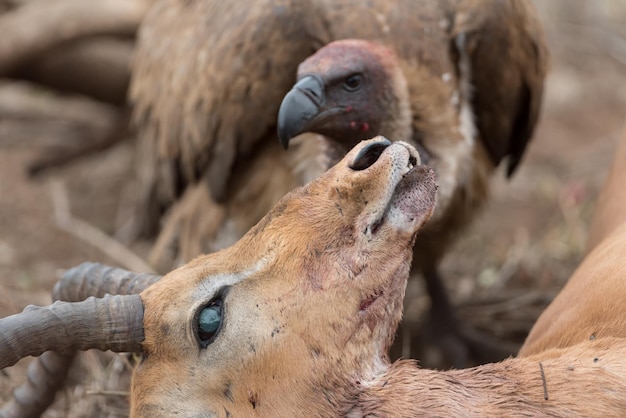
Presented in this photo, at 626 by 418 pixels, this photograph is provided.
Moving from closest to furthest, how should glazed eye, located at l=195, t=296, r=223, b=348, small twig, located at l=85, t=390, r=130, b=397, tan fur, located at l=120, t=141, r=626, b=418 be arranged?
tan fur, located at l=120, t=141, r=626, b=418 → glazed eye, located at l=195, t=296, r=223, b=348 → small twig, located at l=85, t=390, r=130, b=397

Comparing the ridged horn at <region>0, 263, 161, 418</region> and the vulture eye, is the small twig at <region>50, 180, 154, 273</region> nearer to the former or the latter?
the vulture eye

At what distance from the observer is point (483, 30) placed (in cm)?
388

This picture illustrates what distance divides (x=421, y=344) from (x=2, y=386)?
2305mm

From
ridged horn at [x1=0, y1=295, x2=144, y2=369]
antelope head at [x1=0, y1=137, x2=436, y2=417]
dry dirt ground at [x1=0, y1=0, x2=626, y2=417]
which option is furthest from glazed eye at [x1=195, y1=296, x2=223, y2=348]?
dry dirt ground at [x1=0, y1=0, x2=626, y2=417]

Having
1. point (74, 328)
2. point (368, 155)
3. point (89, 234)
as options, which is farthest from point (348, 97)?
point (89, 234)

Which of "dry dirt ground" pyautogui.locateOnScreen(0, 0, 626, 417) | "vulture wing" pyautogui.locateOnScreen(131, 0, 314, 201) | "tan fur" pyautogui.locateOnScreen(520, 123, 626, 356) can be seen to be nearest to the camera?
"tan fur" pyautogui.locateOnScreen(520, 123, 626, 356)

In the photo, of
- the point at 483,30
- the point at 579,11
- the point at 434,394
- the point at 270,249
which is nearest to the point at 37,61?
the point at 483,30

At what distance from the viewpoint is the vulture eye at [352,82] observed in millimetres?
3475

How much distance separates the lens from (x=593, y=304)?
2533 mm

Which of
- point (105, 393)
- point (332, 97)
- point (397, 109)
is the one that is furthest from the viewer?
point (397, 109)

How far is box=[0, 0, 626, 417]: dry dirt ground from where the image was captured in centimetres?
488

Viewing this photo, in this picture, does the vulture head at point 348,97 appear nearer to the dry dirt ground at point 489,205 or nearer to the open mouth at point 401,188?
the open mouth at point 401,188

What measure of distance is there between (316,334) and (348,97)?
1.52 metres

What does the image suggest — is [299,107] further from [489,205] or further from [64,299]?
[489,205]
